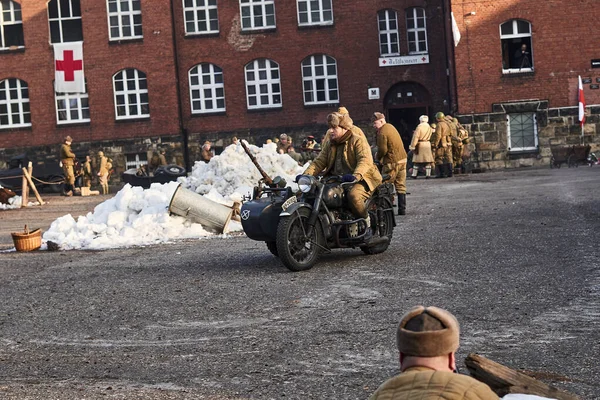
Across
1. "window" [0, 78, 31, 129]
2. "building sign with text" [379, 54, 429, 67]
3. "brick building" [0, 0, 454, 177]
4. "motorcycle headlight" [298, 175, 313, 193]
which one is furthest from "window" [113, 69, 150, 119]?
"motorcycle headlight" [298, 175, 313, 193]

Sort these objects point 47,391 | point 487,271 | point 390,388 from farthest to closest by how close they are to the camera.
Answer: point 487,271, point 47,391, point 390,388

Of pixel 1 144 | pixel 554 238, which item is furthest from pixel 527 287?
pixel 1 144

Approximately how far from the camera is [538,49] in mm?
42500

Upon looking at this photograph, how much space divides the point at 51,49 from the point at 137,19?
383cm

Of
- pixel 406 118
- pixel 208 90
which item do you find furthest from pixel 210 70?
pixel 406 118

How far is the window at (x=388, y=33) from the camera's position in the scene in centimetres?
4738

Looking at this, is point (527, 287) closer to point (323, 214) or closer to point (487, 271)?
point (487, 271)

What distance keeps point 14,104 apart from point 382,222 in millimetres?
36689

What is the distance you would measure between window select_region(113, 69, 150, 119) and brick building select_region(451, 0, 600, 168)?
13.5m

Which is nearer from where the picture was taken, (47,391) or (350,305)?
(47,391)

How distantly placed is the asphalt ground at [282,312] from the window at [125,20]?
1235 inches

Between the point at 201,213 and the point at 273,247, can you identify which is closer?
the point at 273,247

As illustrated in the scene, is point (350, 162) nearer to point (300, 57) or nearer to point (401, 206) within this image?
point (401, 206)

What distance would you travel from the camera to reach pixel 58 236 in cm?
1923
